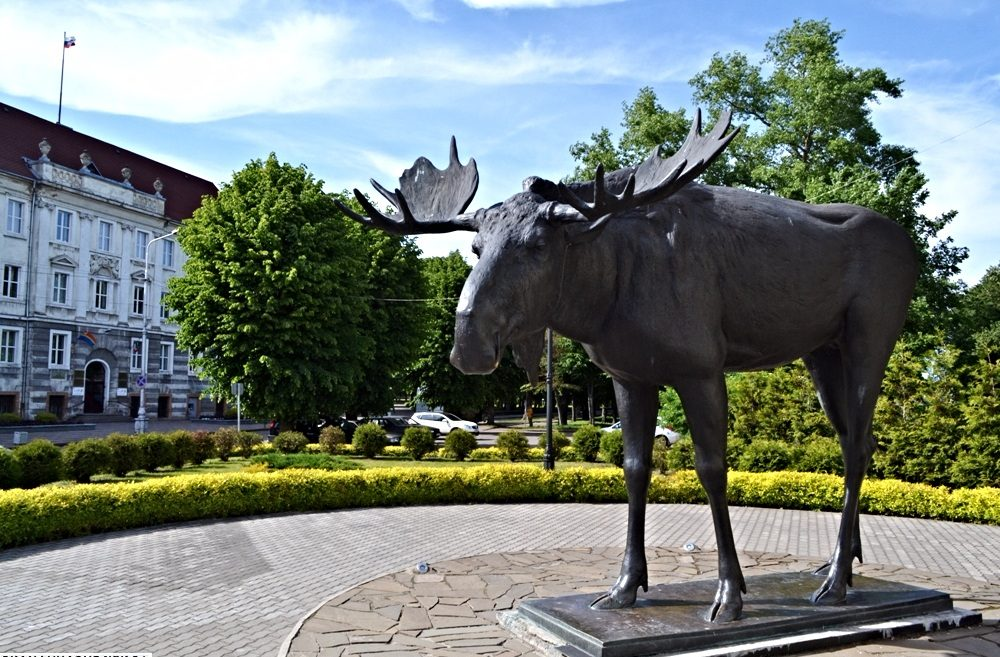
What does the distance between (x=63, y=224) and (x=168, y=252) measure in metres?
8.34

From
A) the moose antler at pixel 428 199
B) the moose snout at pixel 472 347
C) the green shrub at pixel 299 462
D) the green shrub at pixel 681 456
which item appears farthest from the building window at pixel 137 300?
the moose snout at pixel 472 347

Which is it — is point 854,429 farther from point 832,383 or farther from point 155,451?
point 155,451

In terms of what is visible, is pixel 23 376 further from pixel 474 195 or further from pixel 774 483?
pixel 474 195

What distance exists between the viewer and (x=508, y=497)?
15.9 meters

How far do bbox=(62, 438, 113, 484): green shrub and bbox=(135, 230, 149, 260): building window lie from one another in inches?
1382

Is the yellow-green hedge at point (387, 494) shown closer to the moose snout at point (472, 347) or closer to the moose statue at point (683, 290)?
the moose statue at point (683, 290)

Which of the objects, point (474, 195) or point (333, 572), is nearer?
point (474, 195)

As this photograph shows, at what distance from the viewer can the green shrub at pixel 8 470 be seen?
14.0m

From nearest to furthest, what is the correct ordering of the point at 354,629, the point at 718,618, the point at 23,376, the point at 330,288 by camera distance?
the point at 718,618, the point at 354,629, the point at 330,288, the point at 23,376

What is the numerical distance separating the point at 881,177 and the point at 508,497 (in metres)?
17.3

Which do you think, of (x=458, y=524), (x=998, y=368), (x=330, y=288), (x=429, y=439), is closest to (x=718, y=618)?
(x=458, y=524)

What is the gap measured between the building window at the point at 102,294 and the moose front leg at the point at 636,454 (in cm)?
4688

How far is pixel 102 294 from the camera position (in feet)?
149

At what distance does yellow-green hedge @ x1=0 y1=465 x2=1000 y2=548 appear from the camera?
37.9 ft
